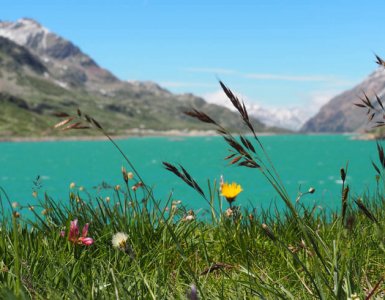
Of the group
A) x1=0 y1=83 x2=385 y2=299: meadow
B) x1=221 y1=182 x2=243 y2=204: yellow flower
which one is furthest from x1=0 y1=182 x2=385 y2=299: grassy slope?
x1=221 y1=182 x2=243 y2=204: yellow flower

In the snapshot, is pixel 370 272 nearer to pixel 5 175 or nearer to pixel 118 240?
pixel 118 240

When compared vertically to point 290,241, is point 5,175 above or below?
below

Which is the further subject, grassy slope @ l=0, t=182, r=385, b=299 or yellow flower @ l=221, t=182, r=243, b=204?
yellow flower @ l=221, t=182, r=243, b=204

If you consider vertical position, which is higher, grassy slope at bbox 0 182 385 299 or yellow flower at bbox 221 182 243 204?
yellow flower at bbox 221 182 243 204

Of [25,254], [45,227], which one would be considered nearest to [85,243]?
[25,254]

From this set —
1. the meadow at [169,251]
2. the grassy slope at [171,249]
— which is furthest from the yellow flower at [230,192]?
the grassy slope at [171,249]

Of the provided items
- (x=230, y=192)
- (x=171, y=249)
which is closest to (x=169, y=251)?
(x=171, y=249)

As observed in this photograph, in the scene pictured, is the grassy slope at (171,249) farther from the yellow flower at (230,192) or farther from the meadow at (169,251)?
the yellow flower at (230,192)

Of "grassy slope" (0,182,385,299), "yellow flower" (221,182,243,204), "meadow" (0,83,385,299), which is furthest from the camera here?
"yellow flower" (221,182,243,204)

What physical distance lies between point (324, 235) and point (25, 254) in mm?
2960

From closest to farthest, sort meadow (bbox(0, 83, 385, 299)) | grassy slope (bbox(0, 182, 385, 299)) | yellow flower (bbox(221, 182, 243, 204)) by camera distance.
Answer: meadow (bbox(0, 83, 385, 299)), grassy slope (bbox(0, 182, 385, 299)), yellow flower (bbox(221, 182, 243, 204))

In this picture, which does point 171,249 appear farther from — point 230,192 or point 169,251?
point 230,192

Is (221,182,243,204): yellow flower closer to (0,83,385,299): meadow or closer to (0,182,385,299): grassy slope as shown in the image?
(0,83,385,299): meadow

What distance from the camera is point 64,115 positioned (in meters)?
2.81
